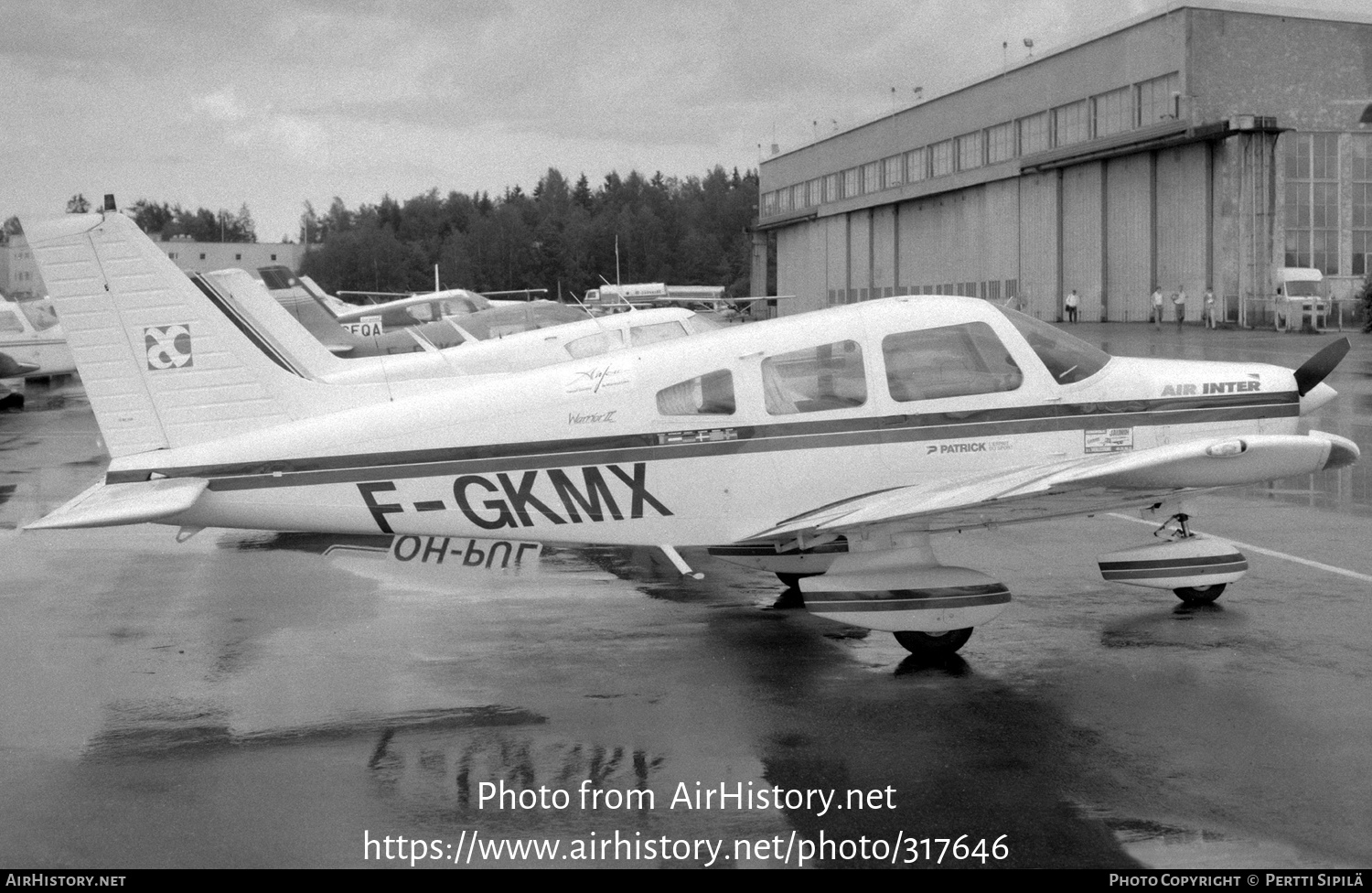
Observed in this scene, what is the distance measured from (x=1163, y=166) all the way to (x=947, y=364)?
4336 centimetres

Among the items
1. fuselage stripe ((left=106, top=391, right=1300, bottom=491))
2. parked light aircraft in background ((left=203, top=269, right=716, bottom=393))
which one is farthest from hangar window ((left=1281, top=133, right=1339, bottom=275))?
fuselage stripe ((left=106, top=391, right=1300, bottom=491))

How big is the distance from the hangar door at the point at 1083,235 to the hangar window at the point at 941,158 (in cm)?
990

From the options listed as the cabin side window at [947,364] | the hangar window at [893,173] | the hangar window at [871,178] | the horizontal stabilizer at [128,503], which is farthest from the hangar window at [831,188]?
the horizontal stabilizer at [128,503]

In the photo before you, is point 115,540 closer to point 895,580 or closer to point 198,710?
point 198,710

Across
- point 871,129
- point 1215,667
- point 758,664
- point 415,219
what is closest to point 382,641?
point 758,664

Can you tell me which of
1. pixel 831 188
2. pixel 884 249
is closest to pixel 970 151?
pixel 884 249

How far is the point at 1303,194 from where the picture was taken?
4581 centimetres

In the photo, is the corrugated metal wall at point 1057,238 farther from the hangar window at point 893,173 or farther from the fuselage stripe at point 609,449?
the fuselage stripe at point 609,449

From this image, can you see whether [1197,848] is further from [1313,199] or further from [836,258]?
[836,258]

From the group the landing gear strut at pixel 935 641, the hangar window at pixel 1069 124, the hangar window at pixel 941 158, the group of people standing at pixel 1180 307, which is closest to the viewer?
the landing gear strut at pixel 935 641

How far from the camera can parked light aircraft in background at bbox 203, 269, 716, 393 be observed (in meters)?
16.1

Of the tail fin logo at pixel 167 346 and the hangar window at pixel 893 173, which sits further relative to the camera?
the hangar window at pixel 893 173

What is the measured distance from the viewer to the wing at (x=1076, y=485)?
702cm

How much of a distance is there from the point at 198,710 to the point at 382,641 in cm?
163
